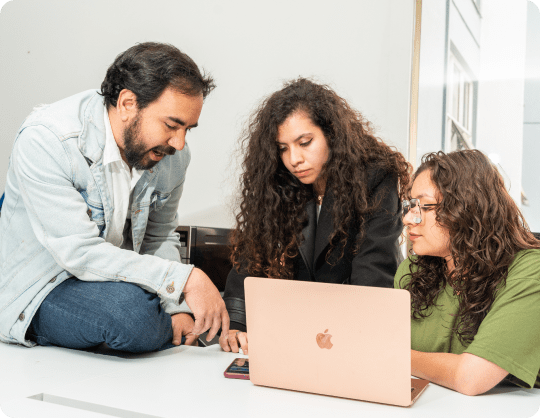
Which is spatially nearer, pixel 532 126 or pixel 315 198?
pixel 315 198

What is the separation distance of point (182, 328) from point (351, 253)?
0.61 m

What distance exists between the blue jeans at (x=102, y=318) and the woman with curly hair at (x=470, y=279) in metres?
0.63

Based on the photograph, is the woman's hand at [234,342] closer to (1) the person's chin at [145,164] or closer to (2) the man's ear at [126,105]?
(1) the person's chin at [145,164]

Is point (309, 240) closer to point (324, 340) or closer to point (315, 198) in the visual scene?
point (315, 198)

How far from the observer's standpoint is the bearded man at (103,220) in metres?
1.28

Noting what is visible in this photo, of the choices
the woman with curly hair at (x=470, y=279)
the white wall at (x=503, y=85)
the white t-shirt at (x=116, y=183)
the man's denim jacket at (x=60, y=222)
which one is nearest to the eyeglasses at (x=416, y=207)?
the woman with curly hair at (x=470, y=279)

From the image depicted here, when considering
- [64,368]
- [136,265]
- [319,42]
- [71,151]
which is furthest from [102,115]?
[319,42]

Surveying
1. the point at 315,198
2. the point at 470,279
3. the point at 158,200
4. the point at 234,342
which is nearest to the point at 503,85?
the point at 315,198

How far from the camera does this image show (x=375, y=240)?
5.26 ft

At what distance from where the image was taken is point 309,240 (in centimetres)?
172

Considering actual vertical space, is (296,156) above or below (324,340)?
above

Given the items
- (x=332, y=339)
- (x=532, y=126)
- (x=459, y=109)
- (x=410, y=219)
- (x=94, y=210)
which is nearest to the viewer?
(x=332, y=339)

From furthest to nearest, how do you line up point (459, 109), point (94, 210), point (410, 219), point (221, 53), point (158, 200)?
point (221, 53)
point (459, 109)
point (158, 200)
point (94, 210)
point (410, 219)

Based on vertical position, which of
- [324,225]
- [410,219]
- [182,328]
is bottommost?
[182,328]
